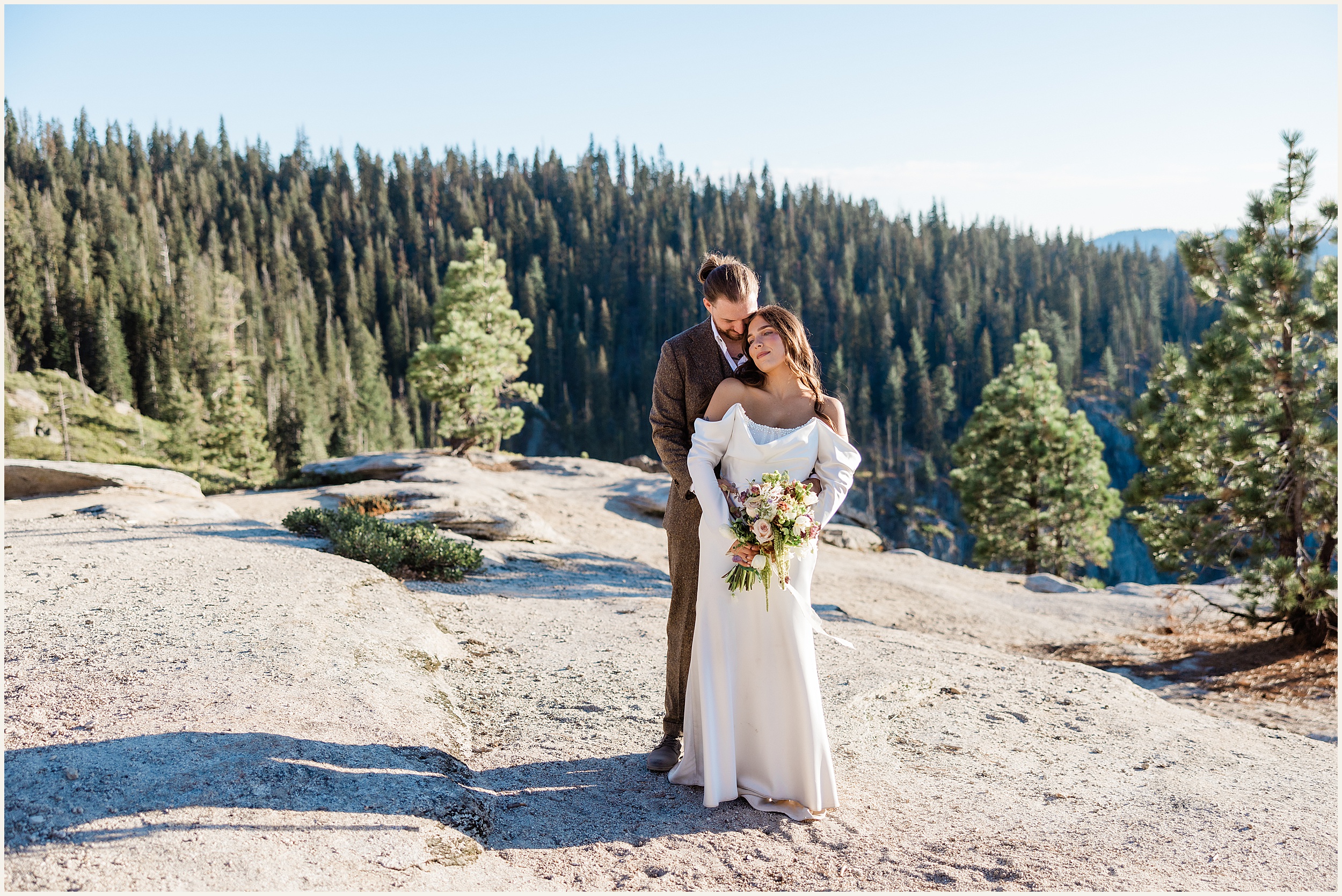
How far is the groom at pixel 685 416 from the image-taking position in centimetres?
471

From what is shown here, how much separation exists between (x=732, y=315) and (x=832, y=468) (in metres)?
0.99

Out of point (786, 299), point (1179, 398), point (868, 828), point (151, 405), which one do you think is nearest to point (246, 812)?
point (868, 828)

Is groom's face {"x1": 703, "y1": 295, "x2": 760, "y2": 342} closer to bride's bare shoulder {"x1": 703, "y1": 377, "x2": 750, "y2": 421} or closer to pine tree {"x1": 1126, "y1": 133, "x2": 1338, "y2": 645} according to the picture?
bride's bare shoulder {"x1": 703, "y1": 377, "x2": 750, "y2": 421}

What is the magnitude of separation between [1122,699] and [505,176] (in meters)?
131

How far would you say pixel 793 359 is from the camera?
178 inches

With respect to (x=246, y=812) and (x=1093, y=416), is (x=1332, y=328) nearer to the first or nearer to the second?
(x=246, y=812)

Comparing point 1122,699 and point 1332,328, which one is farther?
point 1332,328

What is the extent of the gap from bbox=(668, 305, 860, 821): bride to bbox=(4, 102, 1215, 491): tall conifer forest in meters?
57.2

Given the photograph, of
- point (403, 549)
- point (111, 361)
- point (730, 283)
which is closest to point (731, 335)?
point (730, 283)

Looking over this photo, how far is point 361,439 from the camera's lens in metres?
59.8

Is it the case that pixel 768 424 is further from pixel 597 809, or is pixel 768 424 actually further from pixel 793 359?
pixel 597 809

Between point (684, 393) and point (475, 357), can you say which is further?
point (475, 357)

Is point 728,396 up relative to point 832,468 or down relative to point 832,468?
up

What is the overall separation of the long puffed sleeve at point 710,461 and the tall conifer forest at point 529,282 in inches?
2249
